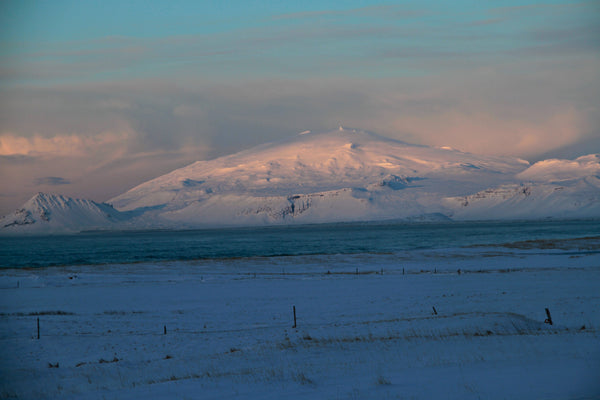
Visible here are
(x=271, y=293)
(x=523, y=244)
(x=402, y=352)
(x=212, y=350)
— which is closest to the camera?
(x=402, y=352)

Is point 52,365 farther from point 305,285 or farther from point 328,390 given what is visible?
point 305,285

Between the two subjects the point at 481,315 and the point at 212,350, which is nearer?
the point at 212,350

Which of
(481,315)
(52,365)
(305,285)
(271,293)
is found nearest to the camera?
(52,365)

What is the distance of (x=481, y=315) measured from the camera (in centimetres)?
2516

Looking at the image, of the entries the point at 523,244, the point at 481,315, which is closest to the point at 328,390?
the point at 481,315

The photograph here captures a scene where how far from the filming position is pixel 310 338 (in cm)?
2250

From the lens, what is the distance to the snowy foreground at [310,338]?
50.8 feet

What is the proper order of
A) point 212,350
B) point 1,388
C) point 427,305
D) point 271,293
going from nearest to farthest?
point 1,388
point 212,350
point 427,305
point 271,293

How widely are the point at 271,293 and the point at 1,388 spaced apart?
22063 millimetres

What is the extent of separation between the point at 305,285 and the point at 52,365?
23876 mm

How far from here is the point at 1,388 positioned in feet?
57.3

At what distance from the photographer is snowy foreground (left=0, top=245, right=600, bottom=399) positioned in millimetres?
15477

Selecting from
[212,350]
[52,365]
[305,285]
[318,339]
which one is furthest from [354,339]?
[305,285]

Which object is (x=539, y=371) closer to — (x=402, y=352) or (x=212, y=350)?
(x=402, y=352)
